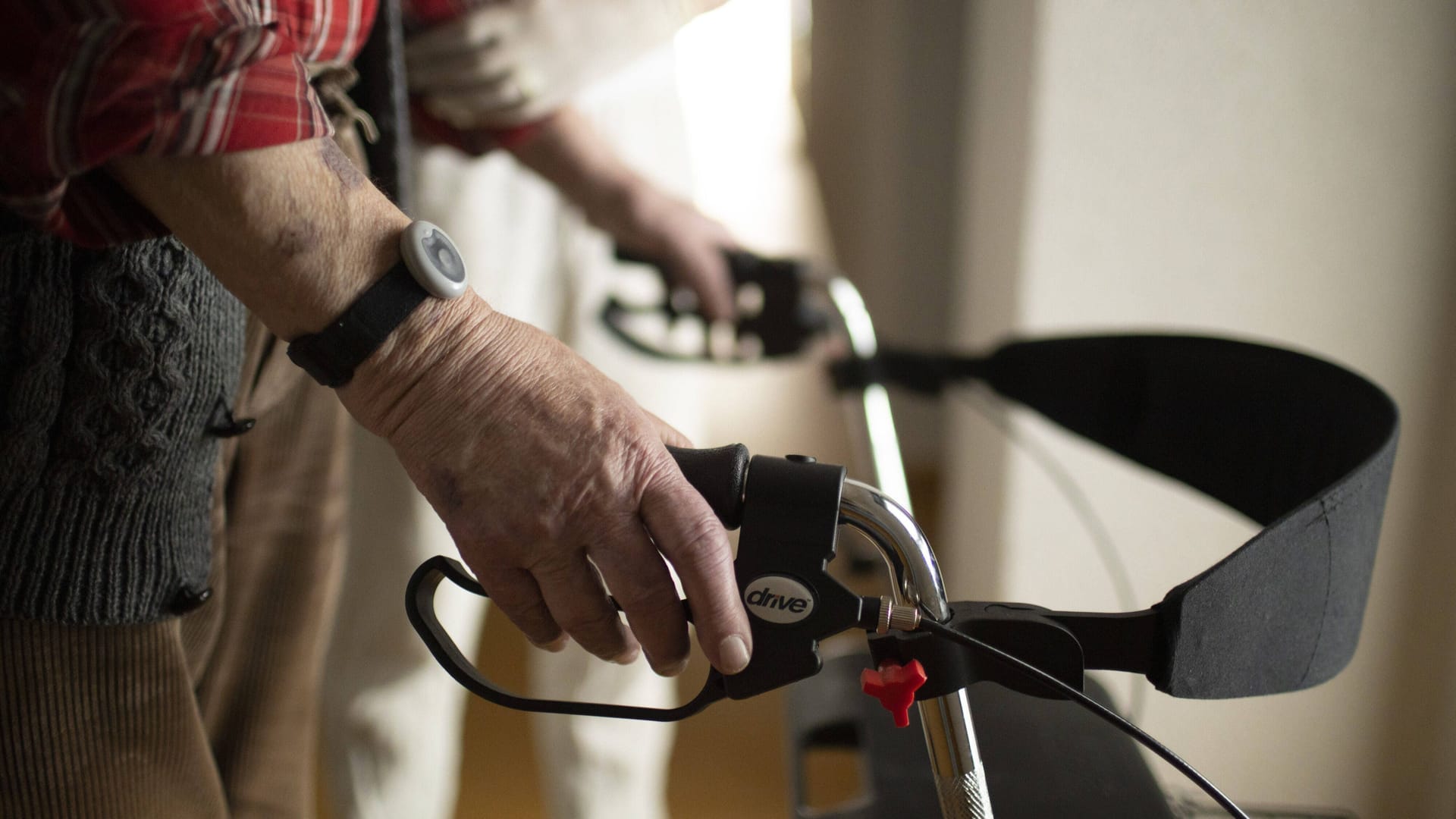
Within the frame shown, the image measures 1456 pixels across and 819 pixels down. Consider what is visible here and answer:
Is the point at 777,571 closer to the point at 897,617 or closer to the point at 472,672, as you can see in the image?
the point at 897,617

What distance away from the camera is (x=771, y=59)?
4520 millimetres

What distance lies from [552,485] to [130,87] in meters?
0.25

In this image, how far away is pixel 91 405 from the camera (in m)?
0.55

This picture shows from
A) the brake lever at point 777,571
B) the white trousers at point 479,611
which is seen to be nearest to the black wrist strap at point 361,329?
the brake lever at point 777,571

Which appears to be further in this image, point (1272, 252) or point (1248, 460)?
point (1272, 252)

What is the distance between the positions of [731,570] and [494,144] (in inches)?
27.2

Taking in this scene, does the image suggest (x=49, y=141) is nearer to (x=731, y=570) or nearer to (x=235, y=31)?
(x=235, y=31)

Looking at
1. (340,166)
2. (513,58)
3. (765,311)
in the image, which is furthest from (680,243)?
(340,166)

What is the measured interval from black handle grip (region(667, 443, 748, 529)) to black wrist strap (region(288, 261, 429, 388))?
154 millimetres

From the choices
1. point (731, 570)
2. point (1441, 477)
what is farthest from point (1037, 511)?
point (731, 570)

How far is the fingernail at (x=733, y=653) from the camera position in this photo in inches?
17.9

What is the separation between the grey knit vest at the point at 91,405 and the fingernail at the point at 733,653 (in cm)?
36

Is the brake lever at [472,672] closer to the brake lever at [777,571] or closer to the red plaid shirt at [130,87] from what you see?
the brake lever at [777,571]

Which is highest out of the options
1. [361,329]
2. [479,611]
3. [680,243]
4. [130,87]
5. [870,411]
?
[130,87]
